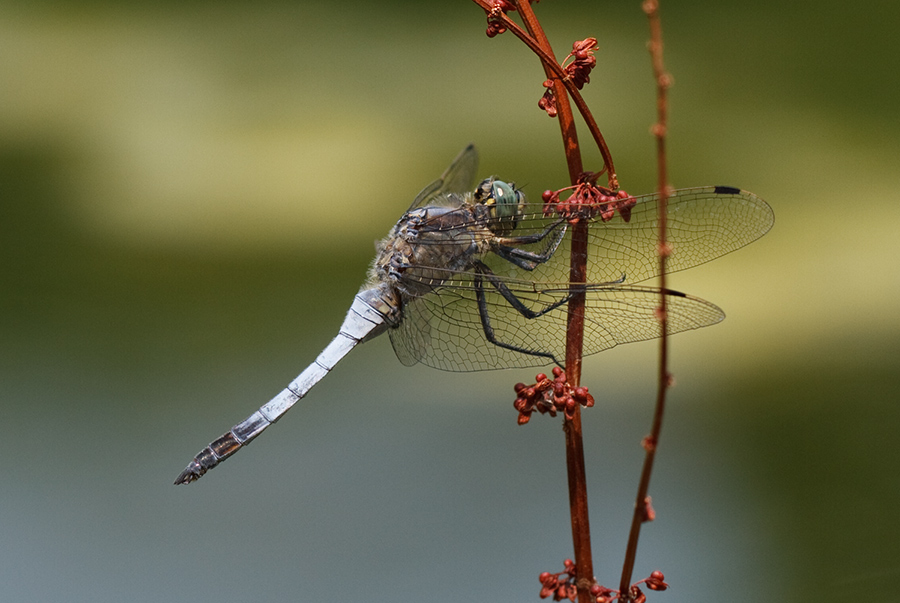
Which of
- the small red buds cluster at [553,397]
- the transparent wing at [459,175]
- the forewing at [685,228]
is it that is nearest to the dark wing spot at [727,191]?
the forewing at [685,228]

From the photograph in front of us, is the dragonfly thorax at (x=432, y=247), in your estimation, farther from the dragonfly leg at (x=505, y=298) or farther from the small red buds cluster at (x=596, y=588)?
the small red buds cluster at (x=596, y=588)

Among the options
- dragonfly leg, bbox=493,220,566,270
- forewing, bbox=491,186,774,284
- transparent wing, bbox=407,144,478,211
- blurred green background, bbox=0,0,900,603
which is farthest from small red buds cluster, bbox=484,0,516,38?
blurred green background, bbox=0,0,900,603

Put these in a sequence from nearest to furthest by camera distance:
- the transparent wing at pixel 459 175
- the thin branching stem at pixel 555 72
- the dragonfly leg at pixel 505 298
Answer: the thin branching stem at pixel 555 72 → the dragonfly leg at pixel 505 298 → the transparent wing at pixel 459 175

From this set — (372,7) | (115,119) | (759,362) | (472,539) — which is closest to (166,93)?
(115,119)

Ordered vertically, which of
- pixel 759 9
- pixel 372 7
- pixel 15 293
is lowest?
pixel 15 293

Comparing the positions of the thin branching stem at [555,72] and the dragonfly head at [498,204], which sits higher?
the dragonfly head at [498,204]

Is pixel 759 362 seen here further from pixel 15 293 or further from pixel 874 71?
pixel 15 293
